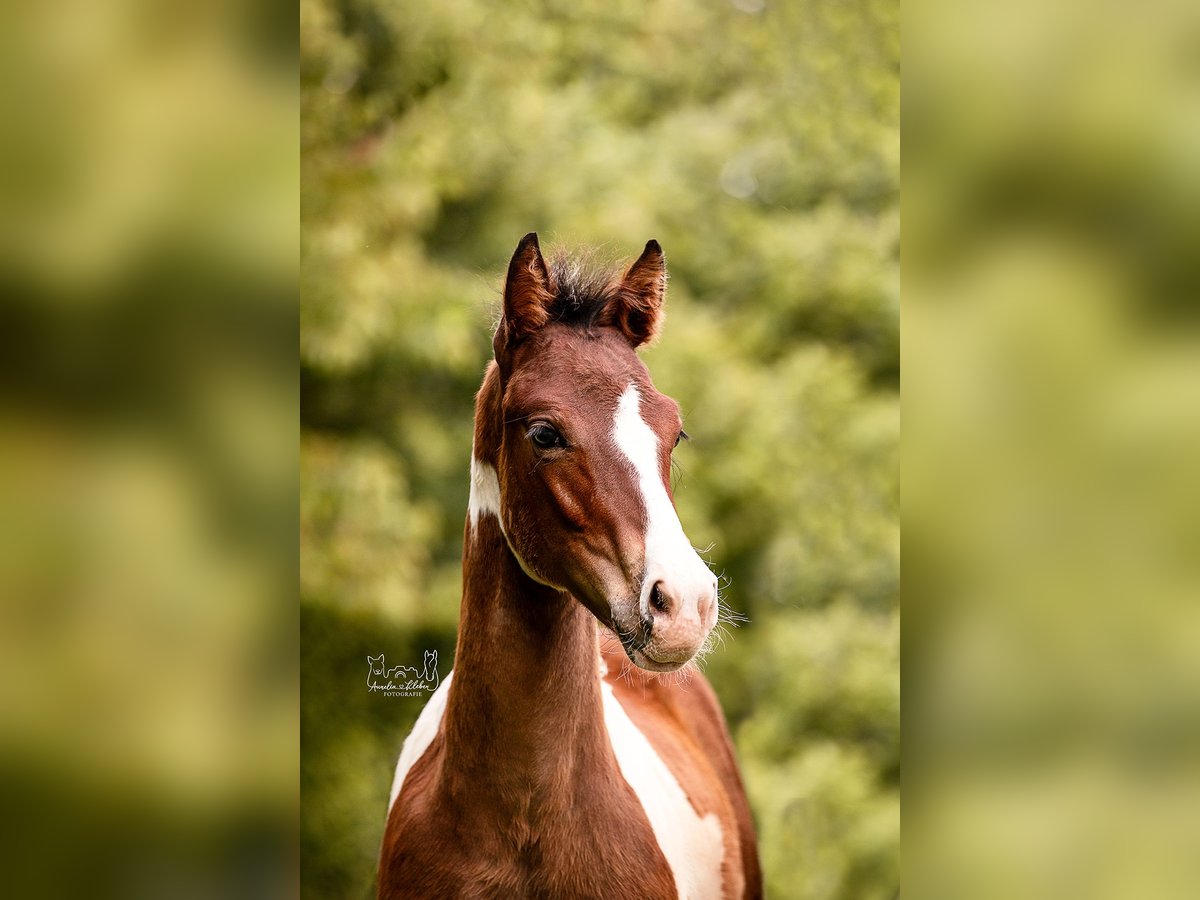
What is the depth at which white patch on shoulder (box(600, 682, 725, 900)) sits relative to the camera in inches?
74.7

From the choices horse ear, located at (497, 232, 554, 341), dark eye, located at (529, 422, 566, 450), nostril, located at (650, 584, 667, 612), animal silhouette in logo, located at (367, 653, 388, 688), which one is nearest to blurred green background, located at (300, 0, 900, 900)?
animal silhouette in logo, located at (367, 653, 388, 688)

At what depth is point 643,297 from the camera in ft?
6.38

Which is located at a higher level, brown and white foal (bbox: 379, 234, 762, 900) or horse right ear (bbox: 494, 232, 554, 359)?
horse right ear (bbox: 494, 232, 554, 359)

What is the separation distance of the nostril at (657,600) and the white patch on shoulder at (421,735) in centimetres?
51

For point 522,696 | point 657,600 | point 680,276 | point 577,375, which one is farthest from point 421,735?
point 680,276

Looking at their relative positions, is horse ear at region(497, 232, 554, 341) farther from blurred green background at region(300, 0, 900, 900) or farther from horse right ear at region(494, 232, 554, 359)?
blurred green background at region(300, 0, 900, 900)

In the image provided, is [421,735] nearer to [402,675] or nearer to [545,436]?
[402,675]

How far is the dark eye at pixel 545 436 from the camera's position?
1.74m
